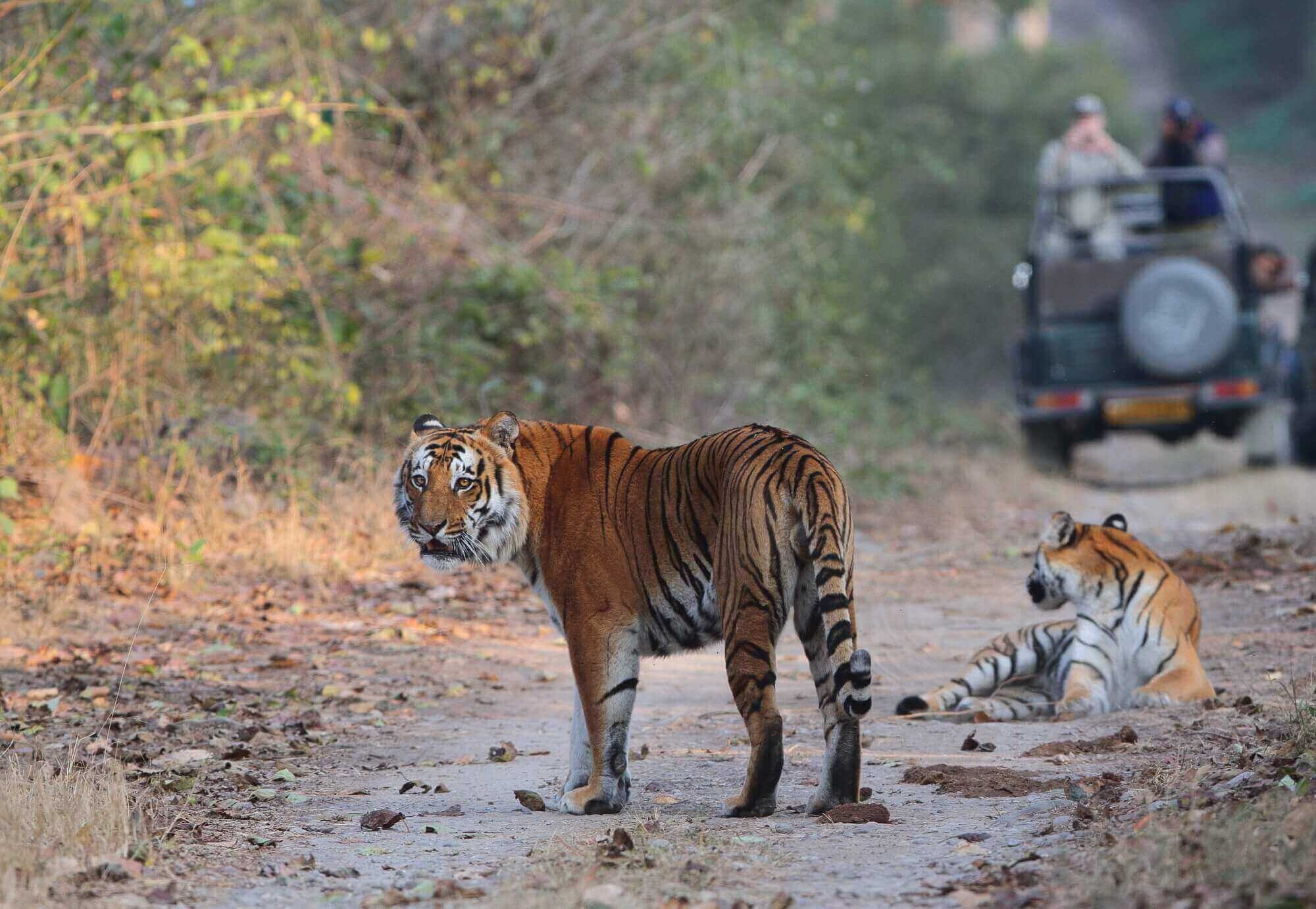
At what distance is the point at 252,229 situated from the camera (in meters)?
10.4

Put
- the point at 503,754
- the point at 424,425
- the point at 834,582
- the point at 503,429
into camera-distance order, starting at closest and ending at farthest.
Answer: the point at 834,582
the point at 503,429
the point at 424,425
the point at 503,754

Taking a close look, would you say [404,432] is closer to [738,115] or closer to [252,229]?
[252,229]

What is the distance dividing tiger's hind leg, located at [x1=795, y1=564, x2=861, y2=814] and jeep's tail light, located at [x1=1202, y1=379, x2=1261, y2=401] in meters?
10.1

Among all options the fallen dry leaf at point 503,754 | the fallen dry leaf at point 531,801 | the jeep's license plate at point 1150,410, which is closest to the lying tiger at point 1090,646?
the fallen dry leaf at point 503,754

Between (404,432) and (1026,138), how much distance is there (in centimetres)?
1546

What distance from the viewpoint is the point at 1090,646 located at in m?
6.57

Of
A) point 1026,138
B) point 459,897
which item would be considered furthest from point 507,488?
point 1026,138

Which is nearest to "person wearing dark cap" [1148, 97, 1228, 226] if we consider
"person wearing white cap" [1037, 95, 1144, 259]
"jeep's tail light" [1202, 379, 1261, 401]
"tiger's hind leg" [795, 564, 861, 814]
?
"person wearing white cap" [1037, 95, 1144, 259]

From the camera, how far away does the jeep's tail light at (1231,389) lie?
547 inches

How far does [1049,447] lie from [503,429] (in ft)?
35.2

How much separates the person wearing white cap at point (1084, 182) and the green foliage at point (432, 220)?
199 cm

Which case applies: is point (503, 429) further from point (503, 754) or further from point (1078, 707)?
point (1078, 707)

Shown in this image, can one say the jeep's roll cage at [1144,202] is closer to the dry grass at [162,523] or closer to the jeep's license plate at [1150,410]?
the jeep's license plate at [1150,410]

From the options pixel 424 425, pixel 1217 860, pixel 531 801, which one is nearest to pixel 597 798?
pixel 531 801
